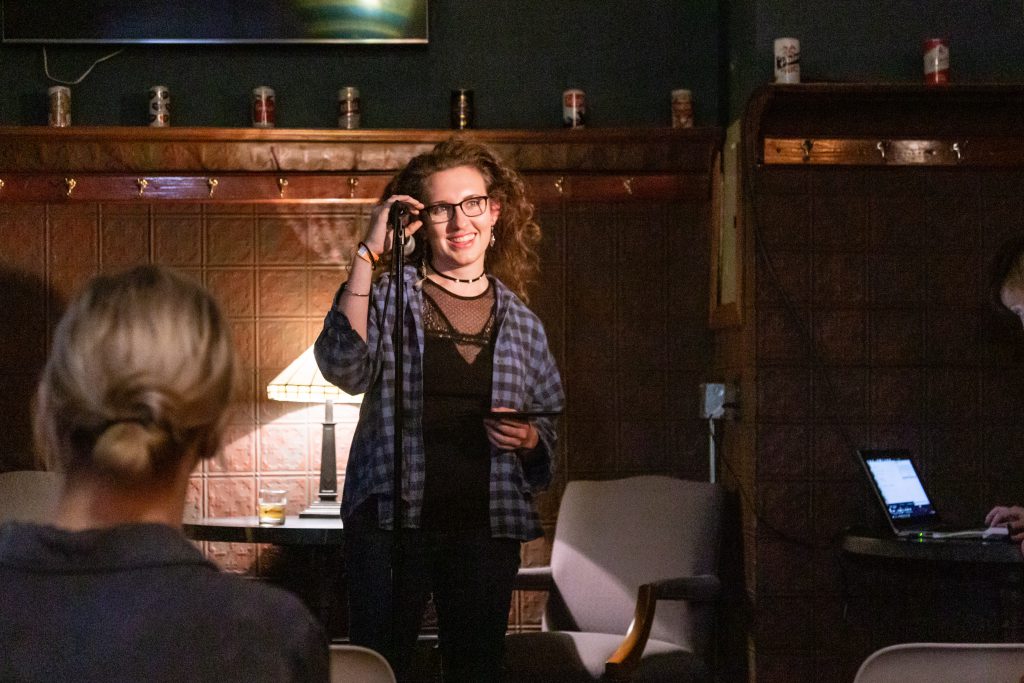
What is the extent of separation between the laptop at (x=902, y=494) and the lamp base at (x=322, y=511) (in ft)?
5.33

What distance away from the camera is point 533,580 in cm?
353

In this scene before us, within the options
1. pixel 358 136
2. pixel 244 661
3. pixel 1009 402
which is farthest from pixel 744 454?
pixel 244 661

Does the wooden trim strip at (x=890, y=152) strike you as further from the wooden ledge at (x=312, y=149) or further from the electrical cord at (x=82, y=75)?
the electrical cord at (x=82, y=75)

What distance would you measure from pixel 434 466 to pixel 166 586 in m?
1.40

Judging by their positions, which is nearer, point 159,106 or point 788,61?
point 788,61

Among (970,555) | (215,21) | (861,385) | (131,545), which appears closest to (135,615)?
(131,545)

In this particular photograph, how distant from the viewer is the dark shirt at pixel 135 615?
0.89 m

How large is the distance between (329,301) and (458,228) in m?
1.79

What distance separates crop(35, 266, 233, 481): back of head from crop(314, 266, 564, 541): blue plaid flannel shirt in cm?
129

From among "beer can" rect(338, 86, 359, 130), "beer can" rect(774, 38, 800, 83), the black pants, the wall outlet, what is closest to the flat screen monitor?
"beer can" rect(338, 86, 359, 130)

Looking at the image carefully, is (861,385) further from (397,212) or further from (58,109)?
(58,109)

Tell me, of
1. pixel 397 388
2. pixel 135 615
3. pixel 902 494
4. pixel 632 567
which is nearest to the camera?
pixel 135 615

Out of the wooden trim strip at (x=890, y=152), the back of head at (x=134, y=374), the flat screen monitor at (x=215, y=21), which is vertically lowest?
the back of head at (x=134, y=374)

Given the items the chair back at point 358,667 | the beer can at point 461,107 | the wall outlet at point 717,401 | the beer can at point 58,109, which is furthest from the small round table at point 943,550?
the beer can at point 58,109
